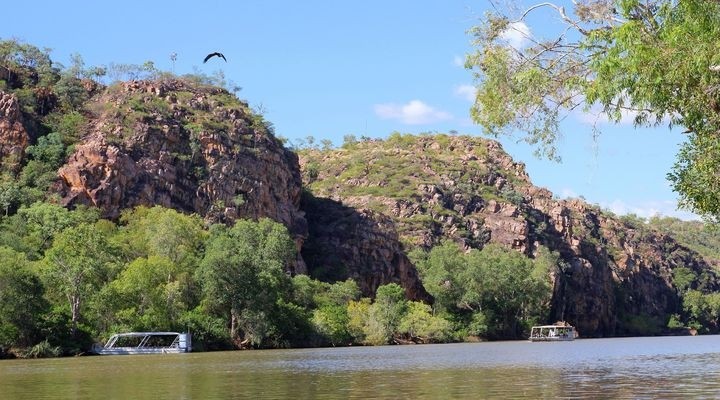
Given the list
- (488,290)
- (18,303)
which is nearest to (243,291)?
(18,303)

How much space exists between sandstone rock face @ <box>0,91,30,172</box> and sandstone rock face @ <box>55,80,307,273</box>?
8761 mm

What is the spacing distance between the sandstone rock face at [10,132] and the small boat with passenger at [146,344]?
2398 inches

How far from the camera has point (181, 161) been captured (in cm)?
14812

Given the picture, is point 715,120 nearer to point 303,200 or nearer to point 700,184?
point 700,184

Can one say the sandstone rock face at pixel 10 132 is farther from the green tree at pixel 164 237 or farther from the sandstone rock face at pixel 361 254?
the sandstone rock face at pixel 361 254

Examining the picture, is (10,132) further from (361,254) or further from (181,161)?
(361,254)

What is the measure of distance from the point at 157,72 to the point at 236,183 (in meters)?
44.5

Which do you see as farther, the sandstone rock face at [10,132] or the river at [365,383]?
the sandstone rock face at [10,132]

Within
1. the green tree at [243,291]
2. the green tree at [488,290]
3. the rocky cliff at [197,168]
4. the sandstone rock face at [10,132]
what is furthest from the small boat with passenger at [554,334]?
the sandstone rock face at [10,132]

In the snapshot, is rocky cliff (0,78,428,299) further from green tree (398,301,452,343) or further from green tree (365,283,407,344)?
green tree (365,283,407,344)

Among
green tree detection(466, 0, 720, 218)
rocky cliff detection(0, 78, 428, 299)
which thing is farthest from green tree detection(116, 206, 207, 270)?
green tree detection(466, 0, 720, 218)

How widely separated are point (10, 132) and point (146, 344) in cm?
6487

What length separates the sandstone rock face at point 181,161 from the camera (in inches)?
5354

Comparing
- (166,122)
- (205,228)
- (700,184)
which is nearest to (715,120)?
(700,184)
